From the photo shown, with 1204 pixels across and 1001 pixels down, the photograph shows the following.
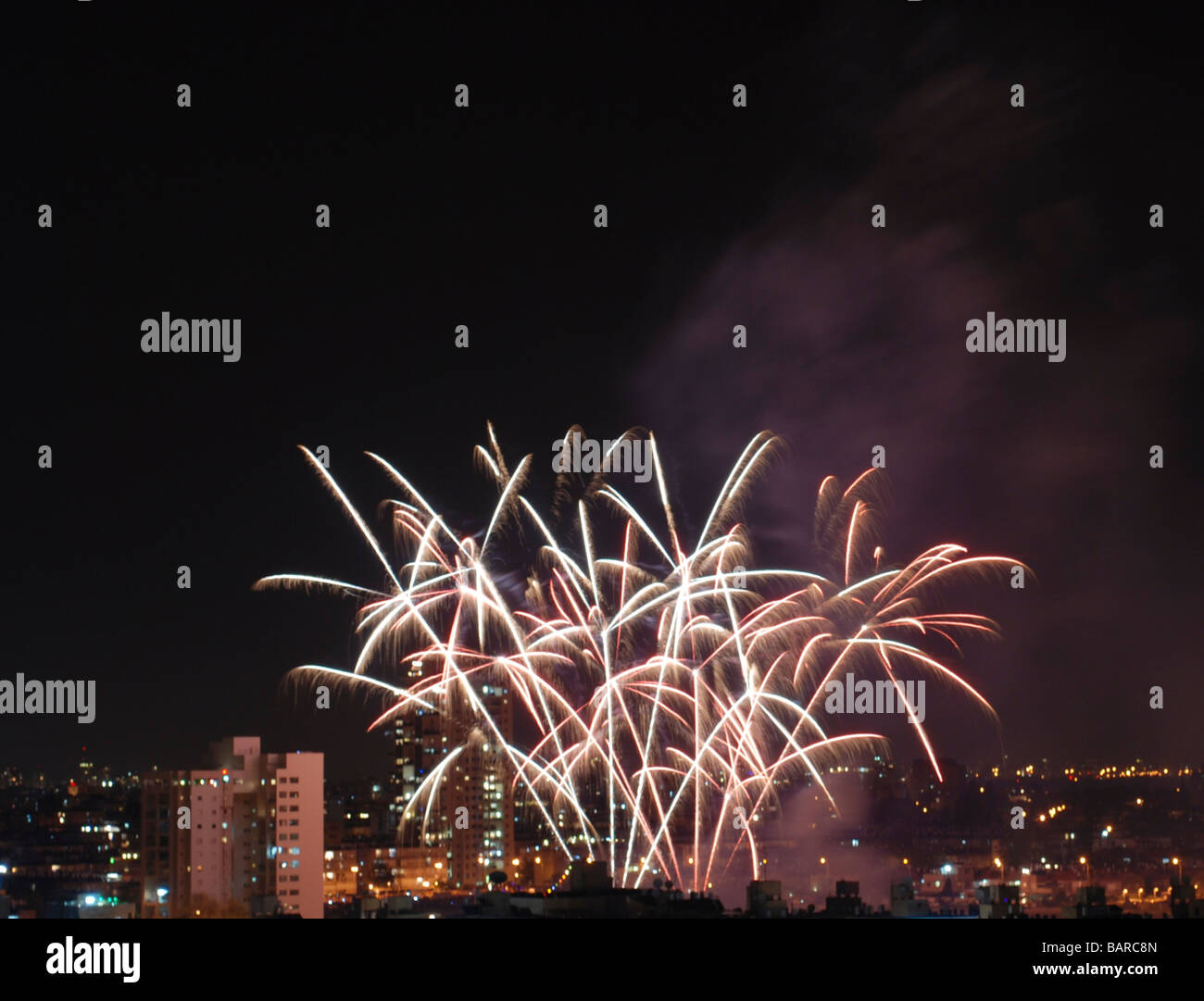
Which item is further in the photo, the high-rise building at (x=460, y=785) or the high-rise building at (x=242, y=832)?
the high-rise building at (x=460, y=785)

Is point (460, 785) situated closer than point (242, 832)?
No

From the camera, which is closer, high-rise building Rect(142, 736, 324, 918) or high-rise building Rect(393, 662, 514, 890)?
high-rise building Rect(142, 736, 324, 918)
